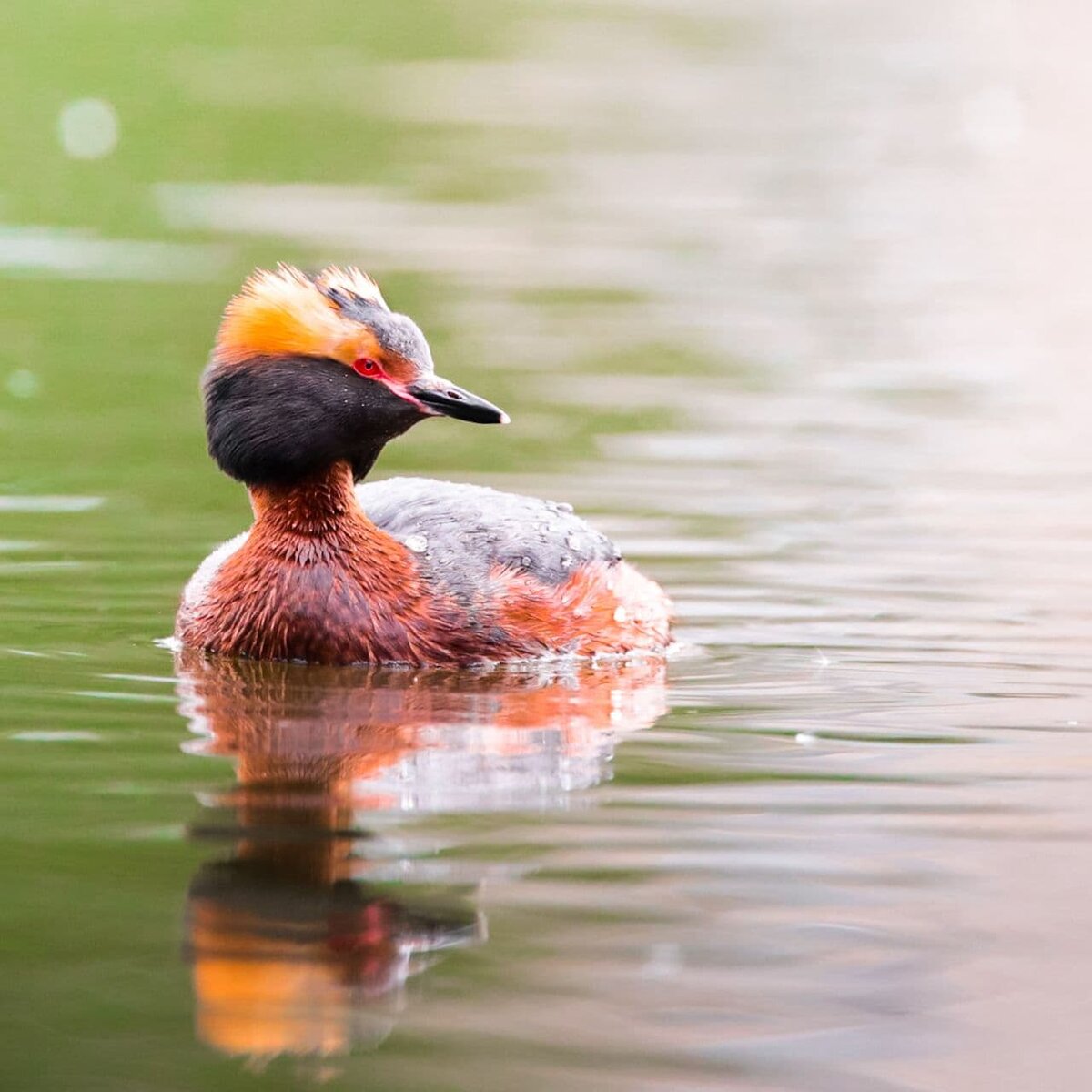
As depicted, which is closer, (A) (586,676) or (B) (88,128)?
(A) (586,676)

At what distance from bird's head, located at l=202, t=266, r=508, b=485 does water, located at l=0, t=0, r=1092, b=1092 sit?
957mm

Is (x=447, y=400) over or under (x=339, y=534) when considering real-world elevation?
over

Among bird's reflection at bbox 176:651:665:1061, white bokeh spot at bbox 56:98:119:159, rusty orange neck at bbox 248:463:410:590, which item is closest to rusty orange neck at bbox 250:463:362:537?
rusty orange neck at bbox 248:463:410:590

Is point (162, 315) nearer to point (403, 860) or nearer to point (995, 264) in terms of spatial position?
point (995, 264)

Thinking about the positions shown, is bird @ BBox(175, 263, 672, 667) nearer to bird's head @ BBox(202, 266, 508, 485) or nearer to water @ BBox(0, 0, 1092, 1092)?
bird's head @ BBox(202, 266, 508, 485)

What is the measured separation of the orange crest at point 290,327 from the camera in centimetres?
938

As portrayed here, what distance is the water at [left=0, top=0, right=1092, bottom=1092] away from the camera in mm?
5551

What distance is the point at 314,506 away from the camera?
31.5 ft

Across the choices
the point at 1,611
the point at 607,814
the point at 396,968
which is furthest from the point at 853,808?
the point at 1,611

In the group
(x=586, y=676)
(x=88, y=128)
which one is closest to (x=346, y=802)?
(x=586, y=676)

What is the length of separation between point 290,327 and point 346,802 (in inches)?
111

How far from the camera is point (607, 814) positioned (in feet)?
23.4

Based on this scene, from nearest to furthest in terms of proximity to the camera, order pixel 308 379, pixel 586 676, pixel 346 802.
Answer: pixel 346 802
pixel 308 379
pixel 586 676

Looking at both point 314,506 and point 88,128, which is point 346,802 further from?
point 88,128
